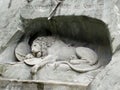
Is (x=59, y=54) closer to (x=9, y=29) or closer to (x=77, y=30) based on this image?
(x=77, y=30)

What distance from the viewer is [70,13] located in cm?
363

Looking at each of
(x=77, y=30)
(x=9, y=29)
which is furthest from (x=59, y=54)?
(x=9, y=29)

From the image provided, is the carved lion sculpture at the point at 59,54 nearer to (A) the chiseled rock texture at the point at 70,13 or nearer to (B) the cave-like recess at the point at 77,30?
(B) the cave-like recess at the point at 77,30

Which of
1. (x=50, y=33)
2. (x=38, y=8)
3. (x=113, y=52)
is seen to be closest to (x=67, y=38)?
(x=50, y=33)

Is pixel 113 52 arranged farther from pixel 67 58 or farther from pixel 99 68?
pixel 67 58

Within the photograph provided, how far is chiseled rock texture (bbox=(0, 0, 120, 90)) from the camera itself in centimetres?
318

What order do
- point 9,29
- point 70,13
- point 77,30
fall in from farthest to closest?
point 9,29 < point 77,30 < point 70,13

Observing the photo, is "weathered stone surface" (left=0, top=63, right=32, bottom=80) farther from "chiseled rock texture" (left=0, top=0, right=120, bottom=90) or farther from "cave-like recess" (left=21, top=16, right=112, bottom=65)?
"cave-like recess" (left=21, top=16, right=112, bottom=65)

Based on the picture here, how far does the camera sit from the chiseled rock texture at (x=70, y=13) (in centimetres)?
318

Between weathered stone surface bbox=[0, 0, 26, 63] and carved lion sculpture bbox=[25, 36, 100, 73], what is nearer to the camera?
carved lion sculpture bbox=[25, 36, 100, 73]

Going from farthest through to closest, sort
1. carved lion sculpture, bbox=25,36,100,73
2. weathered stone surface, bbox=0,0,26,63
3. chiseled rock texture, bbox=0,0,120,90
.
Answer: weathered stone surface, bbox=0,0,26,63
carved lion sculpture, bbox=25,36,100,73
chiseled rock texture, bbox=0,0,120,90

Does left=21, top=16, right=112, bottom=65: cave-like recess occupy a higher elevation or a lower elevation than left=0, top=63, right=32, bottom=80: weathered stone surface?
higher

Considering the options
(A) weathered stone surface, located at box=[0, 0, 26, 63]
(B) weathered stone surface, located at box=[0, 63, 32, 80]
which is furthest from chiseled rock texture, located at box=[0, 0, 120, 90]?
A: (B) weathered stone surface, located at box=[0, 63, 32, 80]

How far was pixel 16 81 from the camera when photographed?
340 cm
